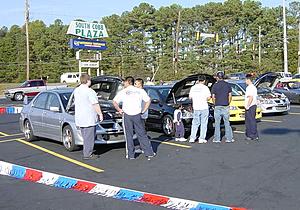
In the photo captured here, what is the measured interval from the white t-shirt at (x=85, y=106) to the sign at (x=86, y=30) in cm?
2104

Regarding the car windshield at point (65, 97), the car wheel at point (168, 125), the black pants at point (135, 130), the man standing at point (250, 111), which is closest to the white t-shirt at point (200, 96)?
the man standing at point (250, 111)

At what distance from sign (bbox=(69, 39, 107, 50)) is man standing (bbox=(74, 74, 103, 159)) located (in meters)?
19.6

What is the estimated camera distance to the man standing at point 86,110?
29.3 ft

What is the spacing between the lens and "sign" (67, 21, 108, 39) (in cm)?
2952

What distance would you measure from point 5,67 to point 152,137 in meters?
75.2

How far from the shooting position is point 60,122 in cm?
1030

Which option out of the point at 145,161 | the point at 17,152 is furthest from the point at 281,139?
the point at 17,152

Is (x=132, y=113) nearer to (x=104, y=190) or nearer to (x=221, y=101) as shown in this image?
(x=104, y=190)

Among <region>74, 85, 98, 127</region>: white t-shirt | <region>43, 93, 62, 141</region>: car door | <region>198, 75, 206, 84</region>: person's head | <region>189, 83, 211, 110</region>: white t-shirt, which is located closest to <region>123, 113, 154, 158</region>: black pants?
<region>74, 85, 98, 127</region>: white t-shirt

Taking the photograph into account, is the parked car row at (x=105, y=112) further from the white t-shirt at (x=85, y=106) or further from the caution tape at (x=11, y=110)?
the caution tape at (x=11, y=110)

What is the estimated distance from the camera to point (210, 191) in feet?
21.3

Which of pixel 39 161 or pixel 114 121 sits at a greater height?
pixel 114 121

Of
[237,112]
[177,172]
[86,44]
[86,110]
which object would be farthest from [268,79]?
[86,44]

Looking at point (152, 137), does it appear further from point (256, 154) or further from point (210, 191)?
point (210, 191)
